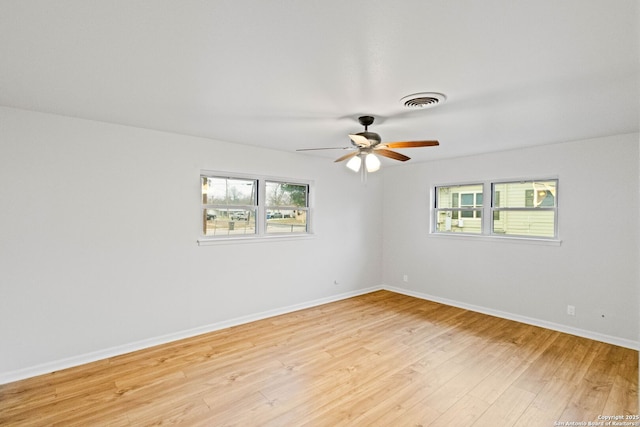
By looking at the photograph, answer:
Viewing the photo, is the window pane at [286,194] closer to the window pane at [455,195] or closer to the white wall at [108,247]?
the white wall at [108,247]

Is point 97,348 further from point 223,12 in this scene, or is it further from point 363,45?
point 363,45

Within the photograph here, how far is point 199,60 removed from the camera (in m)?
1.88

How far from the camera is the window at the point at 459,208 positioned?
4.82m

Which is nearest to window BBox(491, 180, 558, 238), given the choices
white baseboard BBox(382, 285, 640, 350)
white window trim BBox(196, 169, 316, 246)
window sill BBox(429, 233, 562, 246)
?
window sill BBox(429, 233, 562, 246)

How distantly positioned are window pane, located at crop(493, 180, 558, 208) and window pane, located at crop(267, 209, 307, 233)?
9.67 ft

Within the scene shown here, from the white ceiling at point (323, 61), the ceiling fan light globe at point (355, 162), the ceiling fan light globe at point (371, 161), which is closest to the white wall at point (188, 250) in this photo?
the white ceiling at point (323, 61)

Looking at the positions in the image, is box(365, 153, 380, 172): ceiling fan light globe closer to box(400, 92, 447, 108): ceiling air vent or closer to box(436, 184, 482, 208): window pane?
box(400, 92, 447, 108): ceiling air vent

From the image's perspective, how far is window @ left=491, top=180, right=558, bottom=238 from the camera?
13.5 feet

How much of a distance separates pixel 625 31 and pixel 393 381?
110 inches

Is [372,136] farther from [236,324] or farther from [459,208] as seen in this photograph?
[236,324]

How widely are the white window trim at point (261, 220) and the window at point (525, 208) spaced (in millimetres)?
2783

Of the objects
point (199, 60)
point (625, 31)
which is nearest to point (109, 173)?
point (199, 60)

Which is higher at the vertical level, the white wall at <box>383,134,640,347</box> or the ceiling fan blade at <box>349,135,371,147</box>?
the ceiling fan blade at <box>349,135,371,147</box>

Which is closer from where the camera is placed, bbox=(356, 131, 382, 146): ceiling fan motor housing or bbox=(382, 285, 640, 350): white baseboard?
bbox=(356, 131, 382, 146): ceiling fan motor housing
